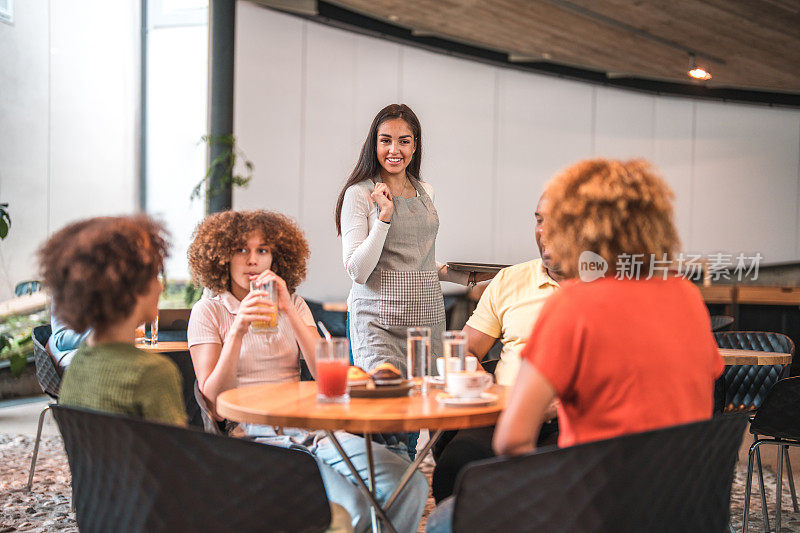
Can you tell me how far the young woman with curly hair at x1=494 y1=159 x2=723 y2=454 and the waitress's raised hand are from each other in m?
1.31

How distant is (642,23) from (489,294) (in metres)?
4.49

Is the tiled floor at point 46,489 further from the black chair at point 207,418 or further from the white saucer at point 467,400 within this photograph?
the white saucer at point 467,400

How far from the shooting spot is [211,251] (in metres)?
2.50

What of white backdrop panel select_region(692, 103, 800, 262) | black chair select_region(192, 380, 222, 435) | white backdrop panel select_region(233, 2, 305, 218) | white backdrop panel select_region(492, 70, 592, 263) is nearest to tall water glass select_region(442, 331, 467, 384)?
black chair select_region(192, 380, 222, 435)

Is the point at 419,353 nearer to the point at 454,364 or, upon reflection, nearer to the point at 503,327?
the point at 454,364

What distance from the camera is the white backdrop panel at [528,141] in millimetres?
8328

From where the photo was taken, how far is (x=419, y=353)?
7.14 ft

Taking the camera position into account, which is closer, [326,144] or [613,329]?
[613,329]

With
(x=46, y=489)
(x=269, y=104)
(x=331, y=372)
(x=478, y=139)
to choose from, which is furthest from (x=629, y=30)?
(x=331, y=372)

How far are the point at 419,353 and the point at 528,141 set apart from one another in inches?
259

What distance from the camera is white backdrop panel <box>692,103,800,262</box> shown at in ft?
29.8

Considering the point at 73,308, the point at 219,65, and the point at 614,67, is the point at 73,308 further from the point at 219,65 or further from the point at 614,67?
the point at 614,67

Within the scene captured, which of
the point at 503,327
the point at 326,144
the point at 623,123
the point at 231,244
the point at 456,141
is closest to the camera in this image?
the point at 231,244

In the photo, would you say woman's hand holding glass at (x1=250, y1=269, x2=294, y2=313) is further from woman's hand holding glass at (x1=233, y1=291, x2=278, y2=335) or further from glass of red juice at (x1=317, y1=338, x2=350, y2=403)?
glass of red juice at (x1=317, y1=338, x2=350, y2=403)
